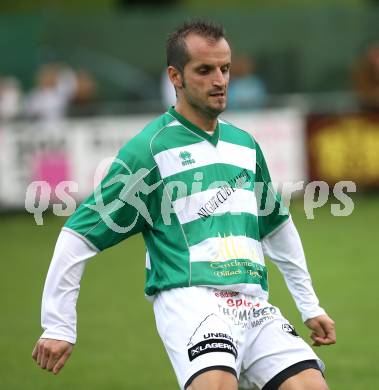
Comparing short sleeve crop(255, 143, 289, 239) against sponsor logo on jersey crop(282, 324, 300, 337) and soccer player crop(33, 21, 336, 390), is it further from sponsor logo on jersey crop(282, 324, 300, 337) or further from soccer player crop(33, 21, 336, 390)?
sponsor logo on jersey crop(282, 324, 300, 337)

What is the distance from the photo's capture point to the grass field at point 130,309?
8469 mm

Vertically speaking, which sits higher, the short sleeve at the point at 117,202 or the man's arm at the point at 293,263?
the short sleeve at the point at 117,202

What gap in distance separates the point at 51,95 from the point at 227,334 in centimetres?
1221

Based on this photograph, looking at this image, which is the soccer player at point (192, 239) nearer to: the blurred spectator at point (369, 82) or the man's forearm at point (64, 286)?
the man's forearm at point (64, 286)

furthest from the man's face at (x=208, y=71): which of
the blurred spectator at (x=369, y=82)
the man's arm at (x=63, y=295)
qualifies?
the blurred spectator at (x=369, y=82)

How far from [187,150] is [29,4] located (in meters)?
18.4

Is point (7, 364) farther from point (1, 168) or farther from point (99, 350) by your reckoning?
point (1, 168)

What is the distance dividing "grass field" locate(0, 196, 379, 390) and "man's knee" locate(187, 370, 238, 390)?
10.3ft

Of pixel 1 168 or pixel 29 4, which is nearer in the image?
pixel 1 168

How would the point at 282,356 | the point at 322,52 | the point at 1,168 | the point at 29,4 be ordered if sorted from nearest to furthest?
the point at 282,356, the point at 1,168, the point at 322,52, the point at 29,4

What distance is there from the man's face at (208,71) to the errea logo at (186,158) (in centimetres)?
24

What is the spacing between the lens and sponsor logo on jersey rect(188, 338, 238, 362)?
16.7 feet

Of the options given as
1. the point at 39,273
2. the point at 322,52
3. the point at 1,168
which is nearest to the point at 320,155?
the point at 322,52

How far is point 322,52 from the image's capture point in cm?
1956
